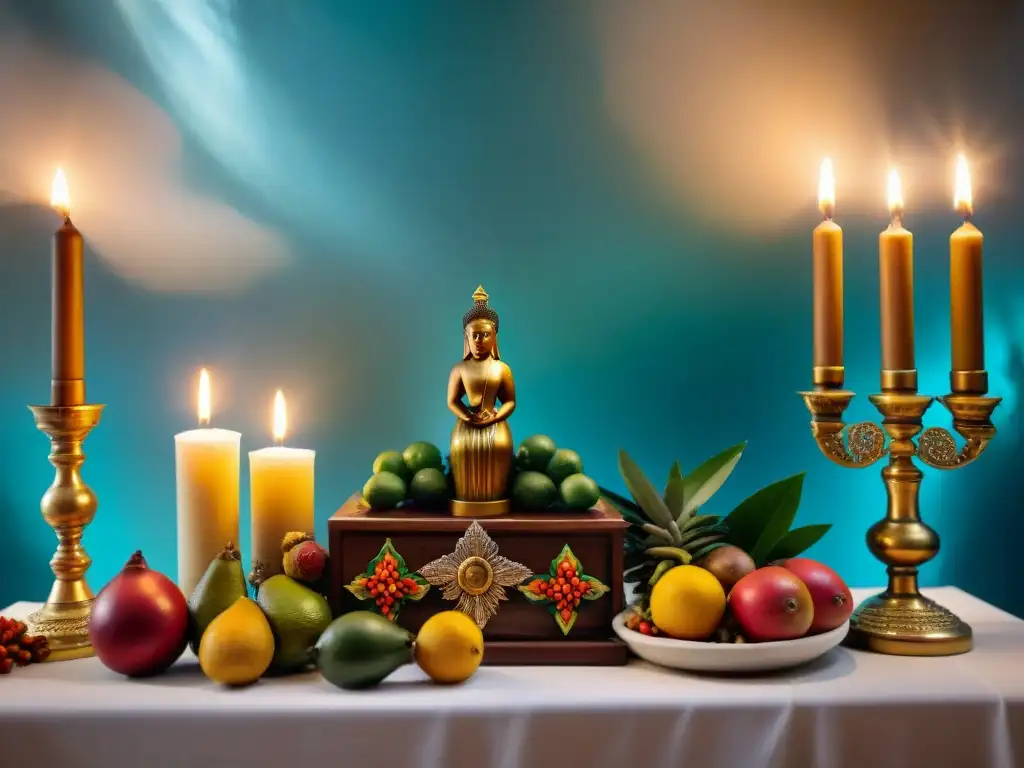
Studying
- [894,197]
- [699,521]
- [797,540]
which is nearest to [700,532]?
[699,521]

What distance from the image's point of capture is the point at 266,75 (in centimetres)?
149

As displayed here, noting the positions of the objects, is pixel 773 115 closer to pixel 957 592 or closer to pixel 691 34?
pixel 691 34

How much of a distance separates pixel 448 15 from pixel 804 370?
0.79 metres

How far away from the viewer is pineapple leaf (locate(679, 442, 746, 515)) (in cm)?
120

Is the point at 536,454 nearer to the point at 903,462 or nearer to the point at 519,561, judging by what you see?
the point at 519,561

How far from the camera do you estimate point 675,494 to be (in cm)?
120

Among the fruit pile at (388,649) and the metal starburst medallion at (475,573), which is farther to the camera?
the metal starburst medallion at (475,573)

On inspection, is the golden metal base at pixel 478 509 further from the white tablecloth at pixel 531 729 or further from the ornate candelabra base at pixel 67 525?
the ornate candelabra base at pixel 67 525

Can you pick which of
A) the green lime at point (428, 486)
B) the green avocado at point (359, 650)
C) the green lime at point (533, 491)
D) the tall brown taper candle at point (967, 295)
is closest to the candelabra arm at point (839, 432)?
the tall brown taper candle at point (967, 295)

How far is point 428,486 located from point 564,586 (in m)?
0.20

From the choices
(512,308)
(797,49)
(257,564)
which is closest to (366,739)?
(257,564)

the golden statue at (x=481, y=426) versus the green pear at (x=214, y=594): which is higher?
the golden statue at (x=481, y=426)

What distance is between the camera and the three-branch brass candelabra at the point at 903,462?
1.12 meters

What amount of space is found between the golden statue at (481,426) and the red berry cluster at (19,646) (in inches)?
19.5
